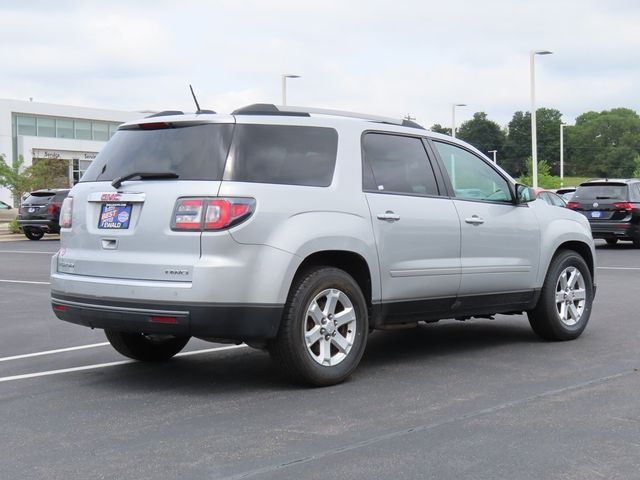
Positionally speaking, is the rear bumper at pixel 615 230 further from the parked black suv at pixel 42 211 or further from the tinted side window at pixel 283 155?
the tinted side window at pixel 283 155

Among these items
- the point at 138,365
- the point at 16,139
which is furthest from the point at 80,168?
the point at 138,365

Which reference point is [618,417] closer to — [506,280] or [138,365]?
[506,280]

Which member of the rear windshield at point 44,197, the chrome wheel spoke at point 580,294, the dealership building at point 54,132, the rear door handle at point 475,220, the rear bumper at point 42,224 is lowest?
the chrome wheel spoke at point 580,294

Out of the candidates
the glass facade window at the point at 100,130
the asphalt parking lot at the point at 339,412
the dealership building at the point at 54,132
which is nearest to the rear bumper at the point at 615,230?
the asphalt parking lot at the point at 339,412

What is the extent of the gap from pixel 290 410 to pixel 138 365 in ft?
6.66

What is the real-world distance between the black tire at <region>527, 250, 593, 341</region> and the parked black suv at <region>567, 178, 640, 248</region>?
14.2 m

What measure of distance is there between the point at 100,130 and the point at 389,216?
77765 mm

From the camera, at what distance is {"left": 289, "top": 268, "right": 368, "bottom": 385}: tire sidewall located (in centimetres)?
606

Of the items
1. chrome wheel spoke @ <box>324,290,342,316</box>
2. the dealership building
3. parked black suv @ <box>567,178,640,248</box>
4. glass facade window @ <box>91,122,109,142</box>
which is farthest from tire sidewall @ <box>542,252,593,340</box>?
glass facade window @ <box>91,122,109,142</box>

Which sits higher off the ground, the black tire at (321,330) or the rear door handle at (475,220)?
the rear door handle at (475,220)

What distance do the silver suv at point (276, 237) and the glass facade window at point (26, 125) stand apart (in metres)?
71.1

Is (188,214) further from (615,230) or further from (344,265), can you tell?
(615,230)

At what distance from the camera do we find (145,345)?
732cm

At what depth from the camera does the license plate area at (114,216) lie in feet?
20.3
